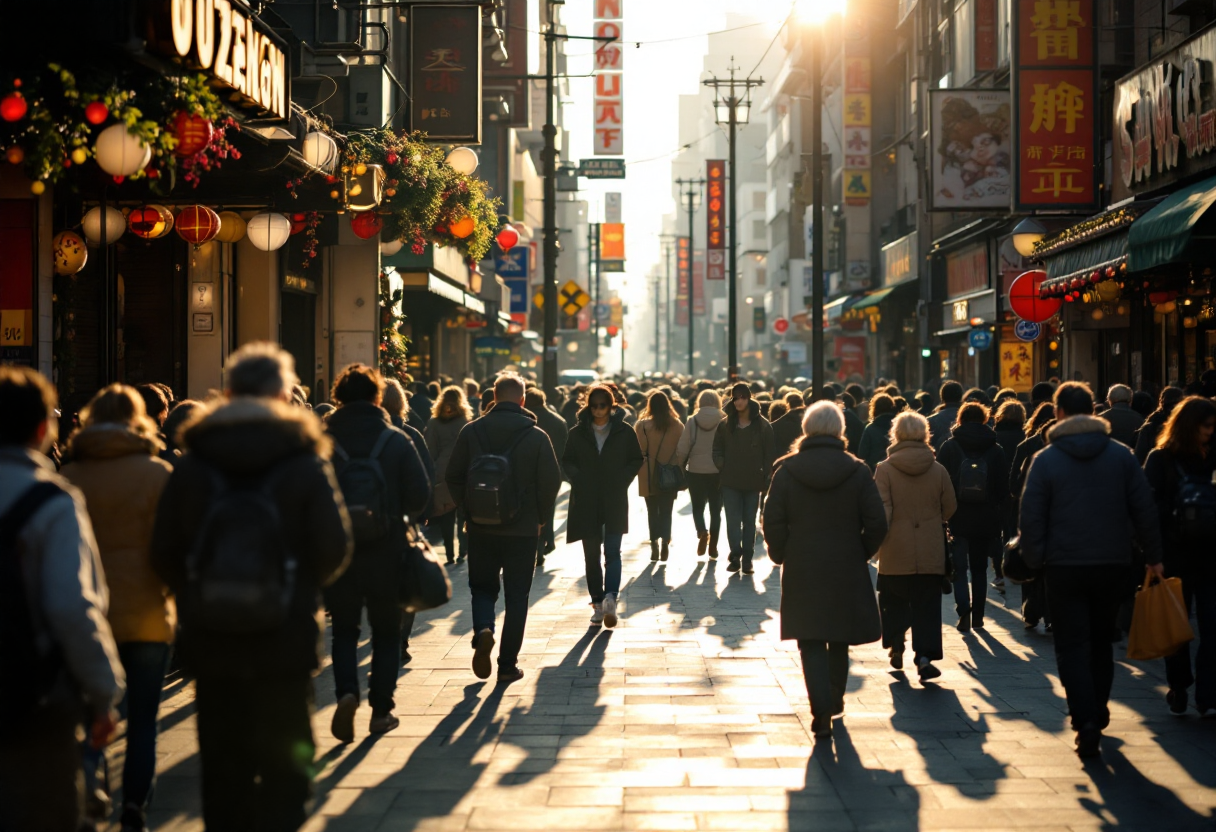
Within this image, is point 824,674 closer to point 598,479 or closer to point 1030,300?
point 598,479

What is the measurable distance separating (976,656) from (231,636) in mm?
7016

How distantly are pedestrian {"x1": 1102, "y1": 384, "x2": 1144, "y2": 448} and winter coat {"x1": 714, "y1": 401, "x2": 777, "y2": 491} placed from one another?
12.0 ft

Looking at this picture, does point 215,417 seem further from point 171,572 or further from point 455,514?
point 455,514

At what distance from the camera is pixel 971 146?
26719 mm

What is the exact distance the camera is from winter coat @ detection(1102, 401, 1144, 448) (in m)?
12.4

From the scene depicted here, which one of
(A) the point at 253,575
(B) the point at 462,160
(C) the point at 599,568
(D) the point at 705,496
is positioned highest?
(B) the point at 462,160

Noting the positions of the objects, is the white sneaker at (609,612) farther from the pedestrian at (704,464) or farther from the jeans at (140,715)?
the jeans at (140,715)

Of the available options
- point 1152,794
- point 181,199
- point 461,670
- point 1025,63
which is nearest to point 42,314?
point 181,199

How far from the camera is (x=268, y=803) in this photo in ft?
16.2

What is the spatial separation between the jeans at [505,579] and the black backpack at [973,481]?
3821 millimetres

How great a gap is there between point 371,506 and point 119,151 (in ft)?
10.2

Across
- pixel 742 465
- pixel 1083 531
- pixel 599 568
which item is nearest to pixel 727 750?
Answer: pixel 1083 531

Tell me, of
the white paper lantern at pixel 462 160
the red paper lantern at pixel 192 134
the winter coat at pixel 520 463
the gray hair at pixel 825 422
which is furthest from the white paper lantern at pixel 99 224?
the gray hair at pixel 825 422

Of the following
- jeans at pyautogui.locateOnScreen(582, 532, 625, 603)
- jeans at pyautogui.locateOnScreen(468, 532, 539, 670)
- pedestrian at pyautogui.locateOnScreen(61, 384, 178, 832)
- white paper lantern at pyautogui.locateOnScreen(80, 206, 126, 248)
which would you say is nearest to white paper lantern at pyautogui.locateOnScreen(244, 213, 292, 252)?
white paper lantern at pyautogui.locateOnScreen(80, 206, 126, 248)
